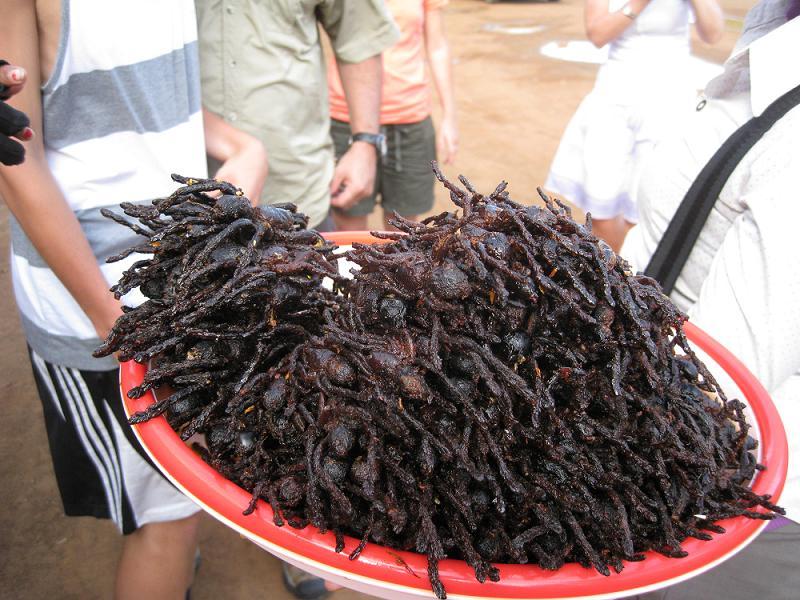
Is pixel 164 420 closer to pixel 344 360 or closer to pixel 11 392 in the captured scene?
pixel 344 360

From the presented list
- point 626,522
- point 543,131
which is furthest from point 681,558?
point 543,131

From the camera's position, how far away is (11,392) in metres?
3.78

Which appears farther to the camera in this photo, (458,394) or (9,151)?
(9,151)

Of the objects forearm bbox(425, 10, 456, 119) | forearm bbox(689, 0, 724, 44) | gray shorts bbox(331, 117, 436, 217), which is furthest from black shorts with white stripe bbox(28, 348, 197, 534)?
forearm bbox(689, 0, 724, 44)

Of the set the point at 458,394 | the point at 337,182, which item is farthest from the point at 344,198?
the point at 458,394

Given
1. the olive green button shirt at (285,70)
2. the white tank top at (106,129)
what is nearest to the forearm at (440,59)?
the olive green button shirt at (285,70)

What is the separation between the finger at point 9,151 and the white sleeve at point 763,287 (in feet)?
5.79

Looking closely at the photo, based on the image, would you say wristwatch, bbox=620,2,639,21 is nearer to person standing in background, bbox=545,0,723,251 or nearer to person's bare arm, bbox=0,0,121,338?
person standing in background, bbox=545,0,723,251

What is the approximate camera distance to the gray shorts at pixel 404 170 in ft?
13.8

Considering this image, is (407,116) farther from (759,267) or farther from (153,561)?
(153,561)

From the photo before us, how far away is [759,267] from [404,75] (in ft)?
10.2

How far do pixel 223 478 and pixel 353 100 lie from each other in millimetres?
2547

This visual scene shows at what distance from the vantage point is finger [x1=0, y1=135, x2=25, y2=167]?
1262 mm

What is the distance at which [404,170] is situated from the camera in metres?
4.31
